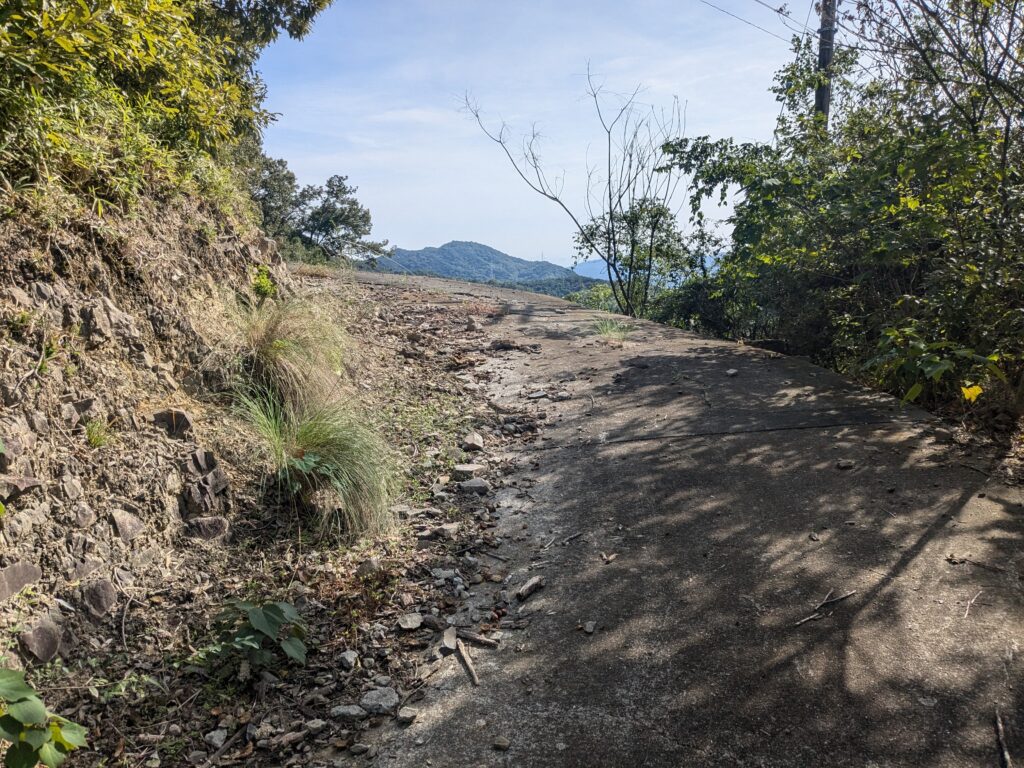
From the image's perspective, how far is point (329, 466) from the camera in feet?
10.9

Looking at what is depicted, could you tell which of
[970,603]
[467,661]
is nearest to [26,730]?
[467,661]

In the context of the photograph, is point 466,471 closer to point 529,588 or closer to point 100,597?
point 529,588

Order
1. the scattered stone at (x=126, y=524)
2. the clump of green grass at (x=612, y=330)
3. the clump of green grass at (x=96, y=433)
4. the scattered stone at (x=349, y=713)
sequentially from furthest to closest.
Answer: the clump of green grass at (x=612, y=330)
the clump of green grass at (x=96, y=433)
the scattered stone at (x=126, y=524)
the scattered stone at (x=349, y=713)

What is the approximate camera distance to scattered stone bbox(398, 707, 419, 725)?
6.97 feet

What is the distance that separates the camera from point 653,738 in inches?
76.1

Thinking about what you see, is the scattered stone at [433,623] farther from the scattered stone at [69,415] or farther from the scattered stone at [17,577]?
the scattered stone at [69,415]

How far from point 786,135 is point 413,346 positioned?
188 inches

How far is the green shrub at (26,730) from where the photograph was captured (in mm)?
1435

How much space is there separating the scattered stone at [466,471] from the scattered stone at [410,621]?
1380 mm

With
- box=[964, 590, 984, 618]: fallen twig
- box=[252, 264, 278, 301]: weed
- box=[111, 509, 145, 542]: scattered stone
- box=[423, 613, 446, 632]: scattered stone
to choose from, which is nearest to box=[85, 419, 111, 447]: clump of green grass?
box=[111, 509, 145, 542]: scattered stone

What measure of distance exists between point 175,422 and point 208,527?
1.87 ft

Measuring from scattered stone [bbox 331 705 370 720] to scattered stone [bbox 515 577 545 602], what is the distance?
0.83m

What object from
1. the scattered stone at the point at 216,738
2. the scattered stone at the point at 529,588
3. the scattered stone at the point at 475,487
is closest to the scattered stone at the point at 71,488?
the scattered stone at the point at 216,738

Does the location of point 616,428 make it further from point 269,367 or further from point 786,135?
point 786,135
